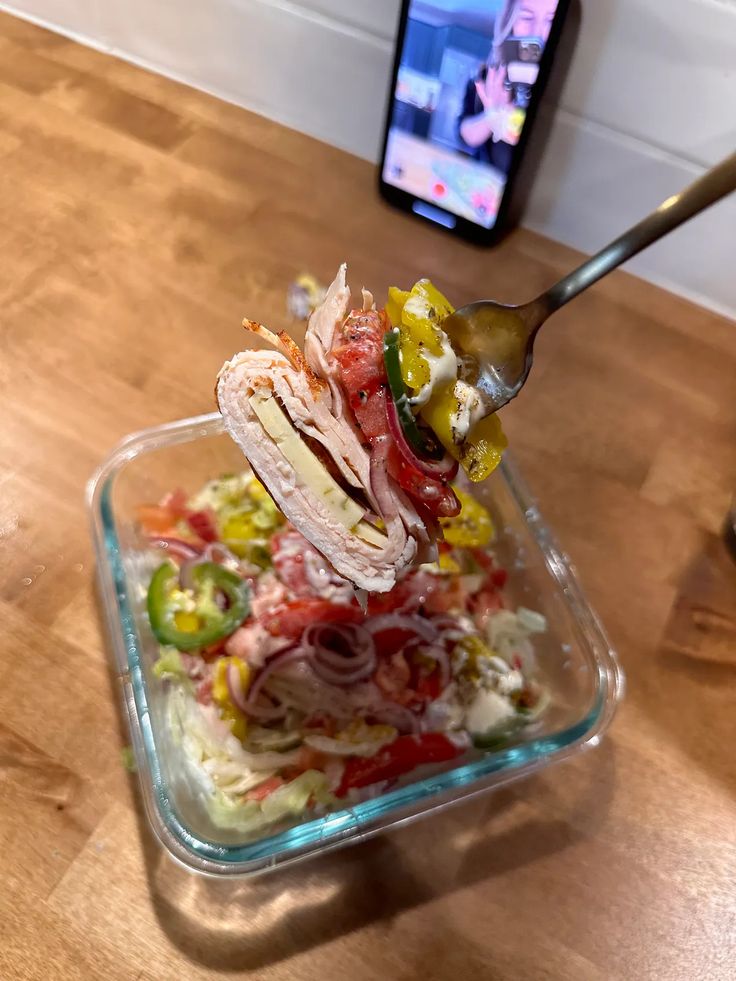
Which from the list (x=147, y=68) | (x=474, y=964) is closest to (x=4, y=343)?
(x=147, y=68)

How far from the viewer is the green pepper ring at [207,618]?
0.82 metres

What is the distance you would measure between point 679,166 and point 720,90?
11 cm

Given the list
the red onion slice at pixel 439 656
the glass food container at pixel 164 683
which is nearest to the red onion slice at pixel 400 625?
the red onion slice at pixel 439 656

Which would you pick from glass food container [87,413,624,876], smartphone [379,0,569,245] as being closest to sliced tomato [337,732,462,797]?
glass food container [87,413,624,876]

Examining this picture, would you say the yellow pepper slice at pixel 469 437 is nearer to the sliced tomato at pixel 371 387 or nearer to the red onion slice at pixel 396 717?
the sliced tomato at pixel 371 387

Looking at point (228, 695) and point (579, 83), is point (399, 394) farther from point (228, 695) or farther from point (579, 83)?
point (579, 83)

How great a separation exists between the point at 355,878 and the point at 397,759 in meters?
0.11

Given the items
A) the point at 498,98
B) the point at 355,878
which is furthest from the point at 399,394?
the point at 498,98

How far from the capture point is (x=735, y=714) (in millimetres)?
882

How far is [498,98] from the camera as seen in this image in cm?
103

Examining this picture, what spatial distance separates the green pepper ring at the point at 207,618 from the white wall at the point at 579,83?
782 mm

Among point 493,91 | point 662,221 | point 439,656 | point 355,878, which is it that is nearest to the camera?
point 662,221

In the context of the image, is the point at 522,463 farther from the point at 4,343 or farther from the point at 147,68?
the point at 147,68

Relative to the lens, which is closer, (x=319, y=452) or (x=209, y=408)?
(x=319, y=452)
